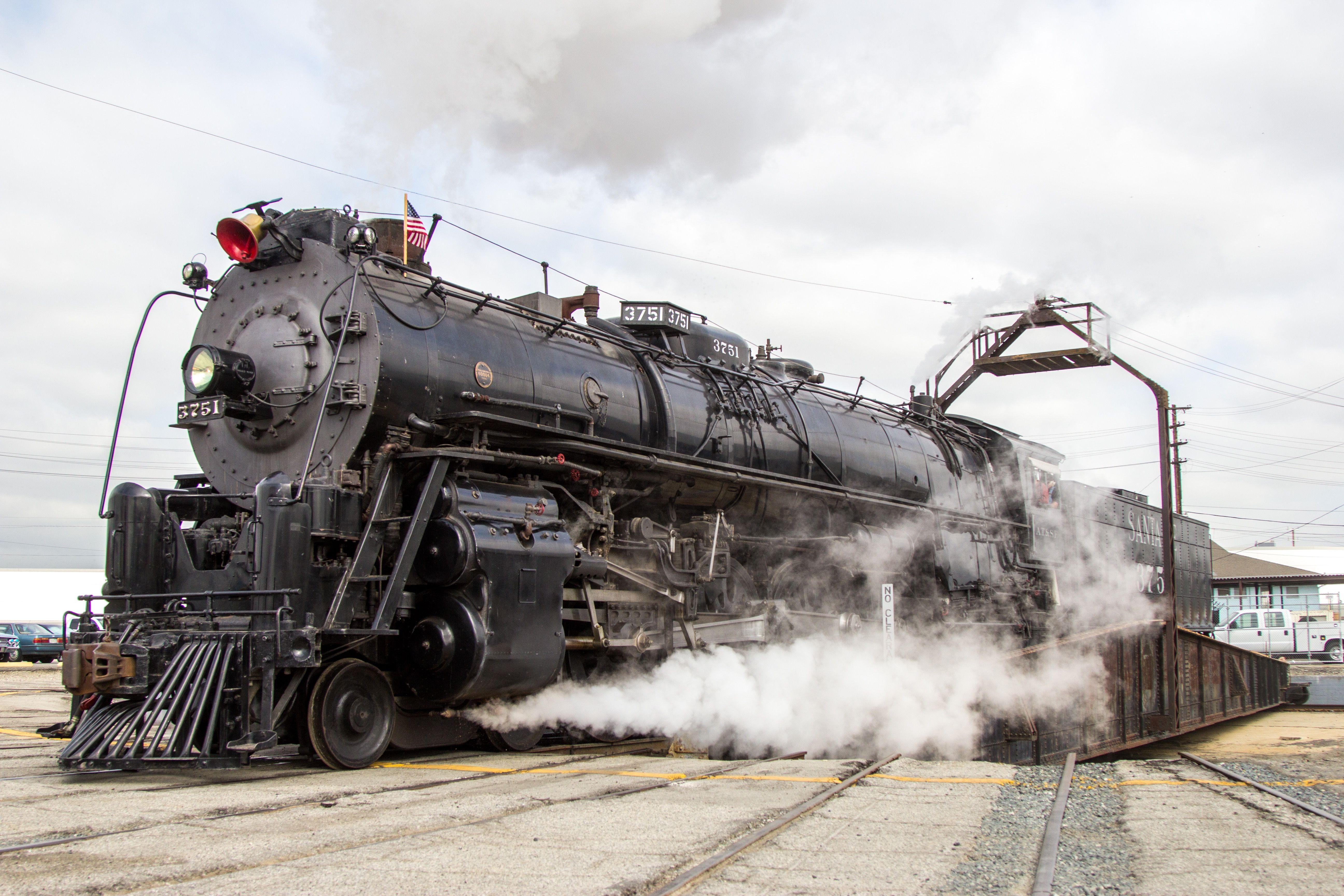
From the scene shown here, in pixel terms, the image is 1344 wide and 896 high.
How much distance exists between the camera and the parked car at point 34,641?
93.9 ft

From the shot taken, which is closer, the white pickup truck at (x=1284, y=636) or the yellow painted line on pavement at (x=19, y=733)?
the yellow painted line on pavement at (x=19, y=733)

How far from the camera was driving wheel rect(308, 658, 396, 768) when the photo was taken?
6.49m

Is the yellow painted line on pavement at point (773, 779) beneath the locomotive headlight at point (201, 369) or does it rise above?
→ beneath

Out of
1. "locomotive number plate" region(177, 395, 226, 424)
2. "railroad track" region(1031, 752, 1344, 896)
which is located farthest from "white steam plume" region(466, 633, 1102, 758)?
"railroad track" region(1031, 752, 1344, 896)

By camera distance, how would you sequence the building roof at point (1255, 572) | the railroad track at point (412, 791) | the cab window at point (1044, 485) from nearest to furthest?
the railroad track at point (412, 791), the cab window at point (1044, 485), the building roof at point (1255, 572)

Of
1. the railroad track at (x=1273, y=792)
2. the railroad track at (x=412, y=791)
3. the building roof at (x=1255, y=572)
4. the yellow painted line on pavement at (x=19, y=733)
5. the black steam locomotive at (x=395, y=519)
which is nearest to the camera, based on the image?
the railroad track at (x=412, y=791)

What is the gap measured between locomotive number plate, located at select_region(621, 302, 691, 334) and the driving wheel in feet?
14.8

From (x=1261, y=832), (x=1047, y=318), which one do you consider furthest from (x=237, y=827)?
(x=1047, y=318)

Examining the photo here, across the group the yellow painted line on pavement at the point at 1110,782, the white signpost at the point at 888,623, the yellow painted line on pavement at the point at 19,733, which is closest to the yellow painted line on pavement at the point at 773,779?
the yellow painted line on pavement at the point at 1110,782

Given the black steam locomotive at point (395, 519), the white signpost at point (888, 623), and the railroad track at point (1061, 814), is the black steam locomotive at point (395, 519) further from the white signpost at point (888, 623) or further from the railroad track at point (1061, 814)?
the railroad track at point (1061, 814)

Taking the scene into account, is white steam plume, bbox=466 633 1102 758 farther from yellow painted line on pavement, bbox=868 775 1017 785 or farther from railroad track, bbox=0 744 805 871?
yellow painted line on pavement, bbox=868 775 1017 785

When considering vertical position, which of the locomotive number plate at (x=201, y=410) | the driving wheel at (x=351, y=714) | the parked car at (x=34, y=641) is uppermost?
the locomotive number plate at (x=201, y=410)

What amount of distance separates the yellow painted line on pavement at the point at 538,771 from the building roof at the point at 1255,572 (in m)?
37.5

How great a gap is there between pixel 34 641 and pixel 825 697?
26.2 m
